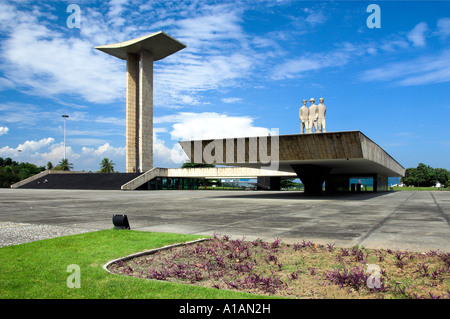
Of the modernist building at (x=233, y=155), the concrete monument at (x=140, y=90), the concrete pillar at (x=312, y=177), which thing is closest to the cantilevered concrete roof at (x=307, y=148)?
the modernist building at (x=233, y=155)

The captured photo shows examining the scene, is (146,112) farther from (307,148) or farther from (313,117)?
(307,148)

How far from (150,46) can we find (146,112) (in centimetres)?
1515

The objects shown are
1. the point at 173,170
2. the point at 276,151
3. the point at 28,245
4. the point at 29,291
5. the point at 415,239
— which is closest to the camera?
the point at 29,291

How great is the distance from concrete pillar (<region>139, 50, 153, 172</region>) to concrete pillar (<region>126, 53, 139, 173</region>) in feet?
10.8

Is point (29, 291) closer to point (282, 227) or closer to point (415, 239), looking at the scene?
point (282, 227)

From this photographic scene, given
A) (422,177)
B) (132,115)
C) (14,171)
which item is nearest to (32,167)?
(14,171)

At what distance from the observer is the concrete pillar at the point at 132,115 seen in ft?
236

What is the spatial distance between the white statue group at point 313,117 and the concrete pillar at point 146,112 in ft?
153

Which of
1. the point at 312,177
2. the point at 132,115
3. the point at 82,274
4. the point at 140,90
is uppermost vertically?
the point at 140,90

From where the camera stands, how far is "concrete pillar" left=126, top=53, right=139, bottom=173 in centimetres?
7200

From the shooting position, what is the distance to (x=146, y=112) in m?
70.1

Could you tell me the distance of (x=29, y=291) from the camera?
172 inches
